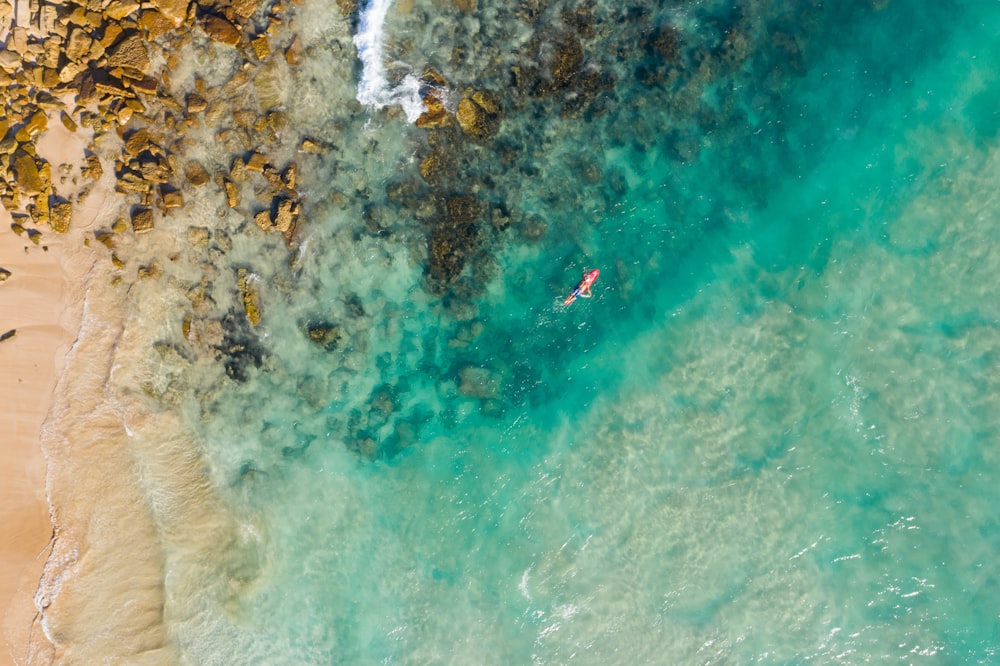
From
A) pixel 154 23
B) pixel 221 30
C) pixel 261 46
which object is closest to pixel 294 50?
pixel 261 46

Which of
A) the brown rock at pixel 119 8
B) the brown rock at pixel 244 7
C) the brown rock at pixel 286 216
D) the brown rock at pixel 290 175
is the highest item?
the brown rock at pixel 119 8

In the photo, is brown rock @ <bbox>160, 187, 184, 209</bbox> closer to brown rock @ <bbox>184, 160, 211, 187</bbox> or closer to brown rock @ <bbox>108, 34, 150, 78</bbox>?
brown rock @ <bbox>184, 160, 211, 187</bbox>

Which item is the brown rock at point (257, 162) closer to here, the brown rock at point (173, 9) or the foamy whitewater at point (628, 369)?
the foamy whitewater at point (628, 369)

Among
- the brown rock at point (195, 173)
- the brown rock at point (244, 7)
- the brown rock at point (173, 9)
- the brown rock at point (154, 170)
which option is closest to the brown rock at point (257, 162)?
the brown rock at point (195, 173)

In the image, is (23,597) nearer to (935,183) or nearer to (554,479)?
(554,479)

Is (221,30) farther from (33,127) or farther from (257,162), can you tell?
(33,127)
